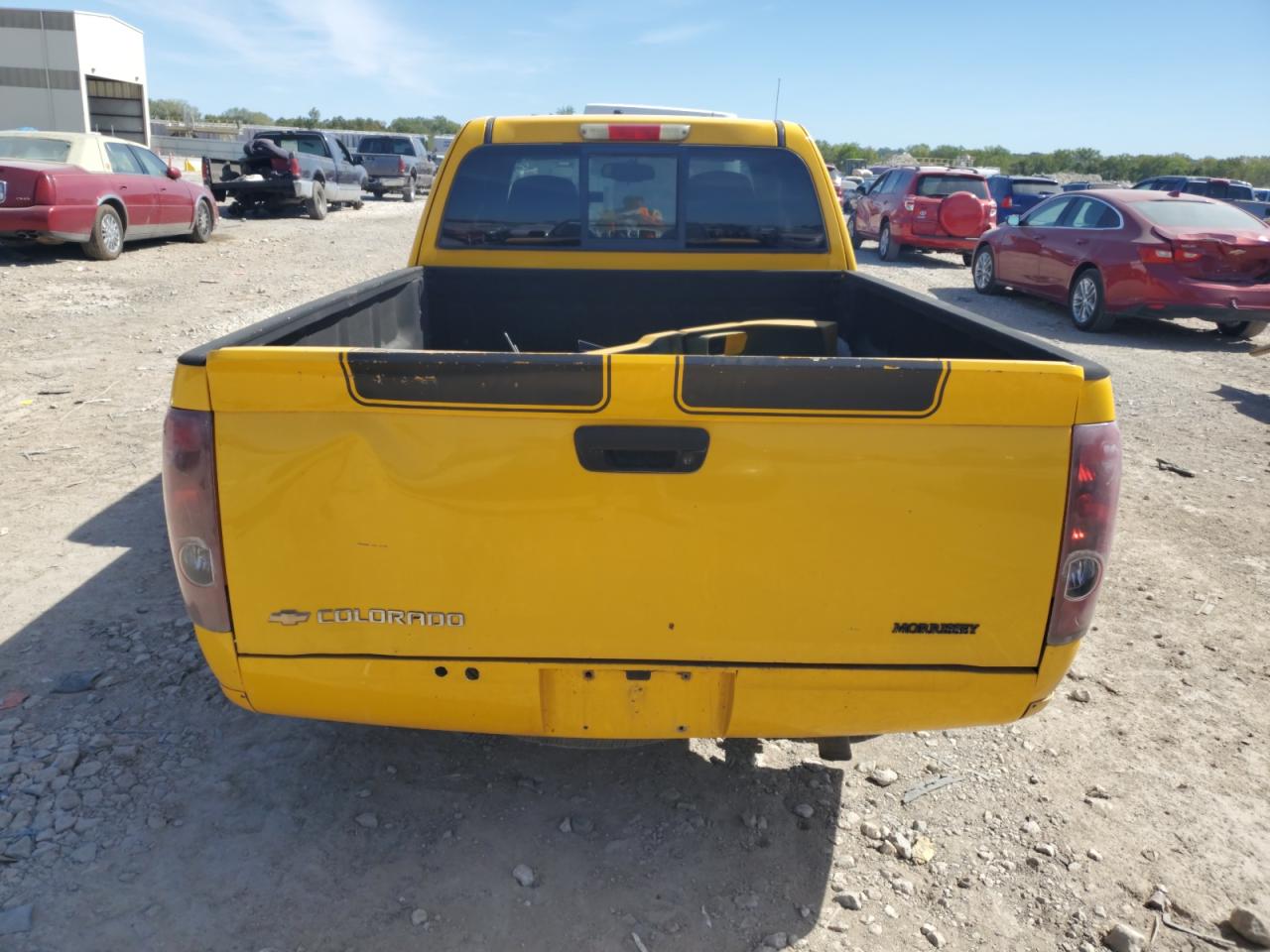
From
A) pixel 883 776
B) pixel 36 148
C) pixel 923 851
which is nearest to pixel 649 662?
pixel 923 851

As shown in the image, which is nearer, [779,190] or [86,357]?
[779,190]

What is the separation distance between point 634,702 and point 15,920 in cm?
176

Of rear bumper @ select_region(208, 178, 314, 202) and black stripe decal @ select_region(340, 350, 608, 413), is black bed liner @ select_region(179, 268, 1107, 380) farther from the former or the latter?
rear bumper @ select_region(208, 178, 314, 202)

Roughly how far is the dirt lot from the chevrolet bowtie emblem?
892 mm

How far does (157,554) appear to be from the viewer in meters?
4.77

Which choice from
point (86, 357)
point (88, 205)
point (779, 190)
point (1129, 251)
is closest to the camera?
point (779, 190)

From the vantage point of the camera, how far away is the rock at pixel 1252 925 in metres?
2.65

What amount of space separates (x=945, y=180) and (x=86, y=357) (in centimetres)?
1536

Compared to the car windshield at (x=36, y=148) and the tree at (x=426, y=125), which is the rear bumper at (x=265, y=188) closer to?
the car windshield at (x=36, y=148)

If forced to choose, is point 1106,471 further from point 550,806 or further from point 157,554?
point 157,554

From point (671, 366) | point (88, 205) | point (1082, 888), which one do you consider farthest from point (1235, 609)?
point (88, 205)

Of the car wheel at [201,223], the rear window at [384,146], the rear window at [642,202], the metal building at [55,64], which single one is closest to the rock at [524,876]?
the rear window at [642,202]

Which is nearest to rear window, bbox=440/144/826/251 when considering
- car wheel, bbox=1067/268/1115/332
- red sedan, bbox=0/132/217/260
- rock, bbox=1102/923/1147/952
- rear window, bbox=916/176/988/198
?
rock, bbox=1102/923/1147/952

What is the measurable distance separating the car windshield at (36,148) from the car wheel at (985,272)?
13233 mm
